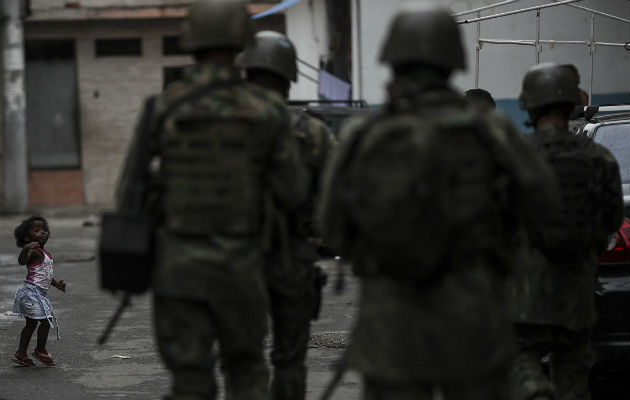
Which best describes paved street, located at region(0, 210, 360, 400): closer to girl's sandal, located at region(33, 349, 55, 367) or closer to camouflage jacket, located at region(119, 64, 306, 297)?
girl's sandal, located at region(33, 349, 55, 367)

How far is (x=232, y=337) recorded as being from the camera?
5.12 meters

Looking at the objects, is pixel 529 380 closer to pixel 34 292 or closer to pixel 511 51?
pixel 34 292

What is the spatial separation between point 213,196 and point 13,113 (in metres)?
20.3

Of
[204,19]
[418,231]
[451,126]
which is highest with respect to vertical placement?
[204,19]

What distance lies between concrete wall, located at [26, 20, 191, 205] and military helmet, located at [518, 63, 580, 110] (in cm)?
2116

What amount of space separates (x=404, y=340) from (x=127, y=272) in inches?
53.7

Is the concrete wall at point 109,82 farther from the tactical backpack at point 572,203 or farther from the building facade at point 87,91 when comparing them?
the tactical backpack at point 572,203

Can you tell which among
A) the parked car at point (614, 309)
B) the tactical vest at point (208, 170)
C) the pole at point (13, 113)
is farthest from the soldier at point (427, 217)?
the pole at point (13, 113)

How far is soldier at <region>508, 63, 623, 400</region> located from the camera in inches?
236

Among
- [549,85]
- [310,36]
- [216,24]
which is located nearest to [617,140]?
[549,85]

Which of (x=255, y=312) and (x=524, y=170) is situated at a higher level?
(x=524, y=170)

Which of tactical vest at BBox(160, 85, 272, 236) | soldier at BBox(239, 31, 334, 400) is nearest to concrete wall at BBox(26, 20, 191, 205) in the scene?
soldier at BBox(239, 31, 334, 400)

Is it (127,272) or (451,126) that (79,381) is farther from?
(451,126)

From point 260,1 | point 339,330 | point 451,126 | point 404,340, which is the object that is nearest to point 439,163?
point 451,126
